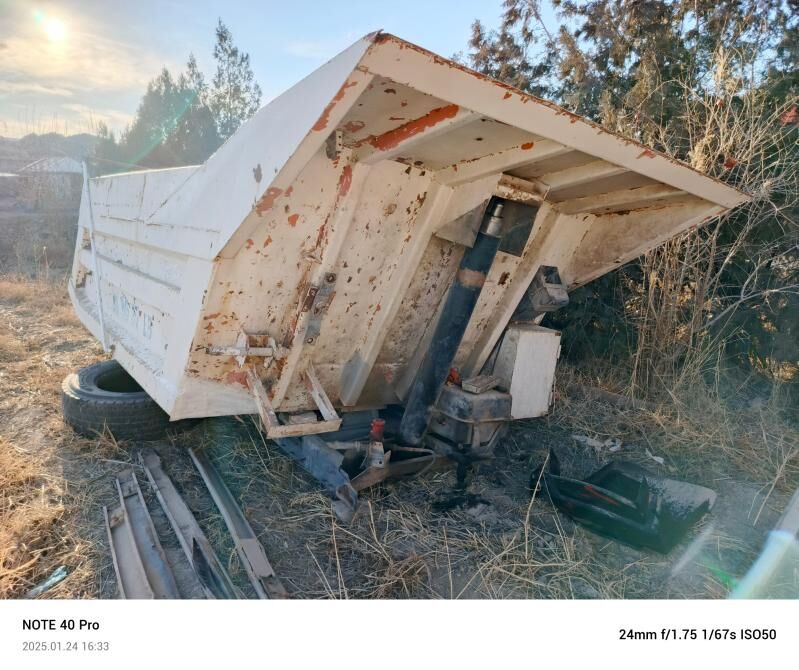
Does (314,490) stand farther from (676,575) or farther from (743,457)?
(743,457)

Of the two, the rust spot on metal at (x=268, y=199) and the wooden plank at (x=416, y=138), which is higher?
the wooden plank at (x=416, y=138)

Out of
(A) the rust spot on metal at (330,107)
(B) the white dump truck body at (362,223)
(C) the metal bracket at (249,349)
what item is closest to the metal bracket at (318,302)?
(B) the white dump truck body at (362,223)

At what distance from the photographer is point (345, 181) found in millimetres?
2334

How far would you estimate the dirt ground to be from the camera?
7.52ft

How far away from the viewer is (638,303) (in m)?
4.80

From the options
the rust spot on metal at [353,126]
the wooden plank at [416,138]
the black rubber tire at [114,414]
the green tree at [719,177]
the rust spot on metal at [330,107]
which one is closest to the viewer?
the rust spot on metal at [330,107]

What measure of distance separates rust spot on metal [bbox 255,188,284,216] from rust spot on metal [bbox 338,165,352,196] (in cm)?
42

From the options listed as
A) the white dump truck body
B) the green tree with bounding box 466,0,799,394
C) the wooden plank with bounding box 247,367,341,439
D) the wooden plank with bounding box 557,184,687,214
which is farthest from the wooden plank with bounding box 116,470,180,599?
the green tree with bounding box 466,0,799,394

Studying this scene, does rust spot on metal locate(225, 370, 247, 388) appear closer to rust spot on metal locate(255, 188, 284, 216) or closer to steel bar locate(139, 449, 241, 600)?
steel bar locate(139, 449, 241, 600)

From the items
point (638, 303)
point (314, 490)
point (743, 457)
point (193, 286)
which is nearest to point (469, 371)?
point (314, 490)

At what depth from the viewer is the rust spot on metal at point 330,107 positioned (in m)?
1.57

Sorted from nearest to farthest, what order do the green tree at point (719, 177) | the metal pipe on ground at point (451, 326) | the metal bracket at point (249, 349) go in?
1. the metal bracket at point (249, 349)
2. the metal pipe on ground at point (451, 326)
3. the green tree at point (719, 177)

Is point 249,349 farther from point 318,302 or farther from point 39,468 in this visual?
point 39,468

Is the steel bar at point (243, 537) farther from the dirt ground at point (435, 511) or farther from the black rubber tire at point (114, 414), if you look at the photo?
the black rubber tire at point (114, 414)
